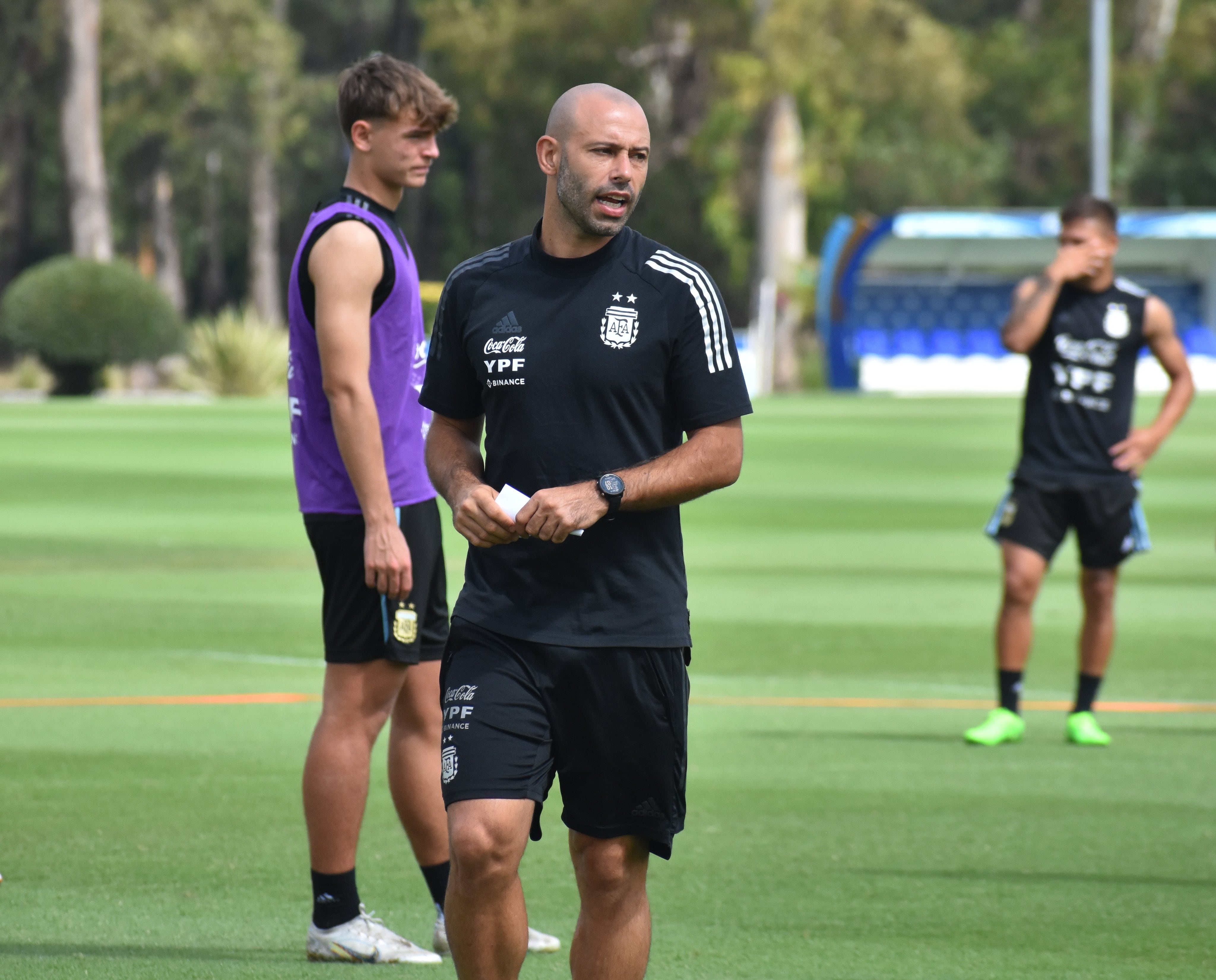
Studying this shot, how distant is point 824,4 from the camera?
49.5m

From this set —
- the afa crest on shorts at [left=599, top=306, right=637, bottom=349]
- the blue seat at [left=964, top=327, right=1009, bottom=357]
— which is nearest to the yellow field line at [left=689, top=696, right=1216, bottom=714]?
the afa crest on shorts at [left=599, top=306, right=637, bottom=349]

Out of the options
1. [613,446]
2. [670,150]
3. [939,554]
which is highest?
[670,150]

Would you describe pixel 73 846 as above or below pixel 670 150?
below

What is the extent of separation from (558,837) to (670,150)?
189ft

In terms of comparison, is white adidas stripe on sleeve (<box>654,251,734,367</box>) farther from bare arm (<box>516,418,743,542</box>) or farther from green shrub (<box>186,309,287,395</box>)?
green shrub (<box>186,309,287,395</box>)

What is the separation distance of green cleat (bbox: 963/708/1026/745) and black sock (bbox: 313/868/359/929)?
3.74 m

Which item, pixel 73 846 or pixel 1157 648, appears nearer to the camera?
pixel 73 846

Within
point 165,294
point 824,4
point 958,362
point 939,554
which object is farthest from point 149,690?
point 824,4

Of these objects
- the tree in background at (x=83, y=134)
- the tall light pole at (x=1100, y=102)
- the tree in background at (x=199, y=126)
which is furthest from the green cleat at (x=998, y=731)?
the tree in background at (x=199, y=126)

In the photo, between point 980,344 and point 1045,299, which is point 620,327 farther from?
point 980,344

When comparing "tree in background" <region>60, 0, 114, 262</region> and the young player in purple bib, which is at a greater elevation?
"tree in background" <region>60, 0, 114, 262</region>

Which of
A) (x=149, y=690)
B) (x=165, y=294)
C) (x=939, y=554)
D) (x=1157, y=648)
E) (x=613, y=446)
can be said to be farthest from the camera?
(x=165, y=294)

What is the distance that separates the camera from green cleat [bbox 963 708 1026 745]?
26.9ft

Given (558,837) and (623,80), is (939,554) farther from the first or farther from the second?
(623,80)
